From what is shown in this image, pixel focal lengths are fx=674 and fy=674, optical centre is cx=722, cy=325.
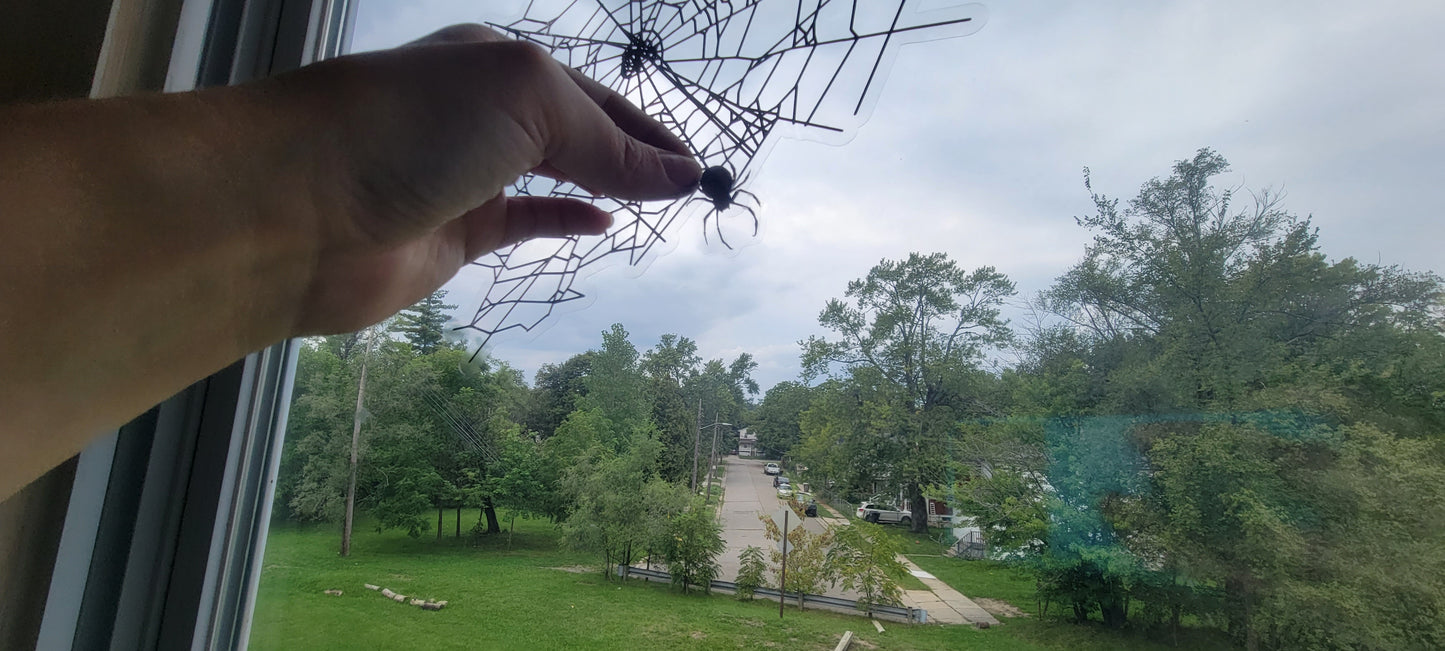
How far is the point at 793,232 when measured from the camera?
655mm

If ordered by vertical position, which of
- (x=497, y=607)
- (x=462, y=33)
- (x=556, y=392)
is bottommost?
(x=497, y=607)

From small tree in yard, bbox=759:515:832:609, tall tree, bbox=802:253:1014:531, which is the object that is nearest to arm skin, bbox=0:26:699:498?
tall tree, bbox=802:253:1014:531

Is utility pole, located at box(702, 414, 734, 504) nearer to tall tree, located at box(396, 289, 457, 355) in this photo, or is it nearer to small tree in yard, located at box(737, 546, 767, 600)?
small tree in yard, located at box(737, 546, 767, 600)

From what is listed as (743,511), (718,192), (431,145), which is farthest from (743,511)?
(431,145)

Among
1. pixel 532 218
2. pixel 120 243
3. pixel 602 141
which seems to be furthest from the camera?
pixel 532 218

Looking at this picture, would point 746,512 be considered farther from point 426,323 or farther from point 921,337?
point 426,323

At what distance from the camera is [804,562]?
65cm

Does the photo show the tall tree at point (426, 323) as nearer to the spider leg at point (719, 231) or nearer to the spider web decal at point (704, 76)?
the spider web decal at point (704, 76)

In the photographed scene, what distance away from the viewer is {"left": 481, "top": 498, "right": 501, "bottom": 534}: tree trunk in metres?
0.74

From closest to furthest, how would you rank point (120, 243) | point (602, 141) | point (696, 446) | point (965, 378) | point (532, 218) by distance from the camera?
point (120, 243)
point (602, 141)
point (532, 218)
point (965, 378)
point (696, 446)

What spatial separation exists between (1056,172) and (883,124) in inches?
6.2

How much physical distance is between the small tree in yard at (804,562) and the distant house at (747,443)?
91 millimetres

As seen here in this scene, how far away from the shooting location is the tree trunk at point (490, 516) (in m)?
0.74

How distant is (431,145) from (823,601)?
20.8 inches
